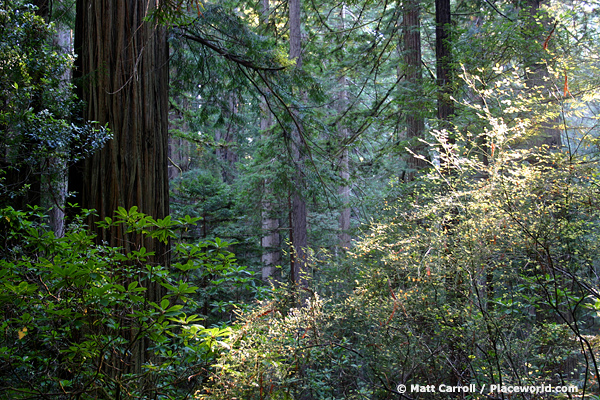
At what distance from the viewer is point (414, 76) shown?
7.60 metres

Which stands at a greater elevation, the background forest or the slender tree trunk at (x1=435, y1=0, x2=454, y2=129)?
the slender tree trunk at (x1=435, y1=0, x2=454, y2=129)

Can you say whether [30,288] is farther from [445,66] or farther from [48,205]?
[445,66]

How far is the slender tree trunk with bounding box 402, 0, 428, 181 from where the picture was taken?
6766 mm

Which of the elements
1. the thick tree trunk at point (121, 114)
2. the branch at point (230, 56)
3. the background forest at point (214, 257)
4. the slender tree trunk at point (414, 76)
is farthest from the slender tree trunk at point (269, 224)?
the thick tree trunk at point (121, 114)

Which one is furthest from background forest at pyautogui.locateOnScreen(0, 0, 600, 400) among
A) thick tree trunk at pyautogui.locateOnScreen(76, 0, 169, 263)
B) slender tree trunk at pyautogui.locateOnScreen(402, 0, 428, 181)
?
slender tree trunk at pyautogui.locateOnScreen(402, 0, 428, 181)

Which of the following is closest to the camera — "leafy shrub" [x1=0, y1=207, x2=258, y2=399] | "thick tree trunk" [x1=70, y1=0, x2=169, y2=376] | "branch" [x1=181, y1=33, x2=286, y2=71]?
"leafy shrub" [x1=0, y1=207, x2=258, y2=399]

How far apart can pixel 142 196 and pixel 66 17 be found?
3.87 m

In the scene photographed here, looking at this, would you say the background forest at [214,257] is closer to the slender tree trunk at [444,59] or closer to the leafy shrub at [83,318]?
the leafy shrub at [83,318]

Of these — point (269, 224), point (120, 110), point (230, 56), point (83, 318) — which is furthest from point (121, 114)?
point (269, 224)

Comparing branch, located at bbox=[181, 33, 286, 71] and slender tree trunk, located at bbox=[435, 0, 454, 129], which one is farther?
slender tree trunk, located at bbox=[435, 0, 454, 129]

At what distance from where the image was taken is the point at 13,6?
3432 mm

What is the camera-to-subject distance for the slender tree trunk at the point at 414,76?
677 cm

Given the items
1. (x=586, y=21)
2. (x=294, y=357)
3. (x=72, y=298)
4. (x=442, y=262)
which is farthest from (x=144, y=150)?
(x=586, y=21)

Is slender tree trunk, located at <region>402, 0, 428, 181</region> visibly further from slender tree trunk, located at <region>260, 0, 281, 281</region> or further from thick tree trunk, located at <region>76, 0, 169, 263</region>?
thick tree trunk, located at <region>76, 0, 169, 263</region>
